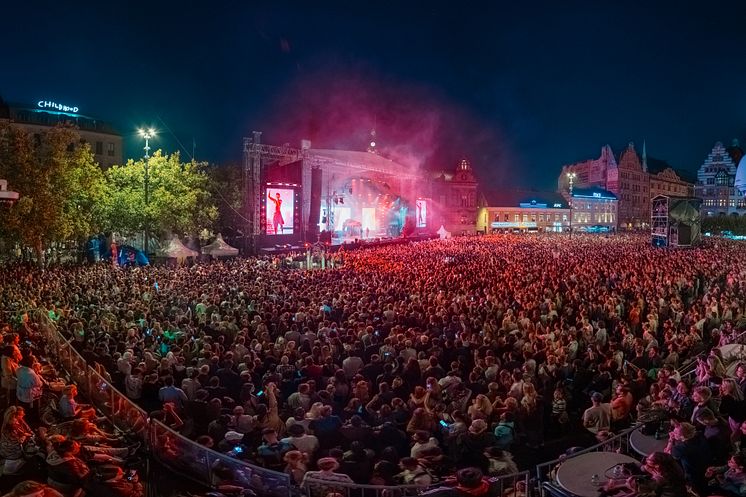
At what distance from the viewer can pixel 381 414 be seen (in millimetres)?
7133

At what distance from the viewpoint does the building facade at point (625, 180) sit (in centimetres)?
9969

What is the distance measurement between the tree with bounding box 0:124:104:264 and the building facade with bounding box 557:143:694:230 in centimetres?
8553

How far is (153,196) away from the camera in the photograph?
34.6 metres

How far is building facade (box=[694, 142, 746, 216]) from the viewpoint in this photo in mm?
101375

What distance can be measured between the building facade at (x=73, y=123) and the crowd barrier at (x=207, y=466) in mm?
49767

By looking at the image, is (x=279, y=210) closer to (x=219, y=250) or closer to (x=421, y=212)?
(x=219, y=250)

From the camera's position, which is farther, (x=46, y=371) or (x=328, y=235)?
(x=328, y=235)

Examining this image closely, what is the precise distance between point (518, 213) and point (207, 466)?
281 feet

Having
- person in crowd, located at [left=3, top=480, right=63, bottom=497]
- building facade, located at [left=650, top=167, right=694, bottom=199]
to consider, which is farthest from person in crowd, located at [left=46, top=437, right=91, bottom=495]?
building facade, located at [left=650, top=167, right=694, bottom=199]

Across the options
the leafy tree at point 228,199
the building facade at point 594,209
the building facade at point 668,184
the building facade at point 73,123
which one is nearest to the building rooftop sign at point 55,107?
the building facade at point 73,123

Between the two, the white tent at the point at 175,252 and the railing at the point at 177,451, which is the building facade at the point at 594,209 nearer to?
the white tent at the point at 175,252

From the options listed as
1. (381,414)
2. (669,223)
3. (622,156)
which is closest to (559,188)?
(622,156)

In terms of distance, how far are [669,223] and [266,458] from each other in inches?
1742

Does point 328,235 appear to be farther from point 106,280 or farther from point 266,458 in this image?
point 266,458
